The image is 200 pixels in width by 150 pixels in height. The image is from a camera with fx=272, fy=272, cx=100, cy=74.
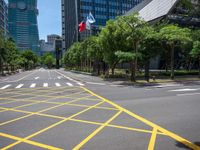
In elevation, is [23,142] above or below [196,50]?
below

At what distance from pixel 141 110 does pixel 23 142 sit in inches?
234

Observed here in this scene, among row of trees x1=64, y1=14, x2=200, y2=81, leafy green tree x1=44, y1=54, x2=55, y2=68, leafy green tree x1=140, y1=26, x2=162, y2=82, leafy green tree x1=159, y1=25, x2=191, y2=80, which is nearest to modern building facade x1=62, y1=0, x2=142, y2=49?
leafy green tree x1=44, y1=54, x2=55, y2=68

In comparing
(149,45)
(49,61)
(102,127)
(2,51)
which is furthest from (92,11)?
(102,127)

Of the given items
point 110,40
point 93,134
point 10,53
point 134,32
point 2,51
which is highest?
point 134,32

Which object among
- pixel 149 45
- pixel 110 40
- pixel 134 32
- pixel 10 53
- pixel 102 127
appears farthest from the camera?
pixel 10 53

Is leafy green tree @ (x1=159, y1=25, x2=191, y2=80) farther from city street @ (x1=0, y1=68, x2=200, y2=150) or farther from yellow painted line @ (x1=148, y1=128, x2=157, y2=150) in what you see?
yellow painted line @ (x1=148, y1=128, x2=157, y2=150)

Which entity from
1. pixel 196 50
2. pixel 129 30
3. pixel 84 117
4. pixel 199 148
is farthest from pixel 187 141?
pixel 196 50

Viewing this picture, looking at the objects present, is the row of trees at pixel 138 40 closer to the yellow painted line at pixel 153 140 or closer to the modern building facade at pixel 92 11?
the yellow painted line at pixel 153 140

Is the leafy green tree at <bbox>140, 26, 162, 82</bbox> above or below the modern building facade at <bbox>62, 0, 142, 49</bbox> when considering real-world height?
below

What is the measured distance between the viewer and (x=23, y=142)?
7457 mm

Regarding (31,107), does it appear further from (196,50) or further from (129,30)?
(196,50)

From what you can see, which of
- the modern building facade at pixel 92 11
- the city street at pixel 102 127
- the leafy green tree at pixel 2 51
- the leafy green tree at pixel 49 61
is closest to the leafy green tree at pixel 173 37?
the city street at pixel 102 127

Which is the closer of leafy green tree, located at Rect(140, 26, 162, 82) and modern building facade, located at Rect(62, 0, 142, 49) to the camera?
leafy green tree, located at Rect(140, 26, 162, 82)

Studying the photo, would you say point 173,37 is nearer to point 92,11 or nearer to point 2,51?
point 2,51
